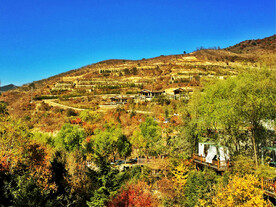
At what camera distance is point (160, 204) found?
1795 centimetres

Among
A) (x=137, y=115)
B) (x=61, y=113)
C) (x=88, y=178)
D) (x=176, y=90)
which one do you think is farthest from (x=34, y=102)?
(x=88, y=178)

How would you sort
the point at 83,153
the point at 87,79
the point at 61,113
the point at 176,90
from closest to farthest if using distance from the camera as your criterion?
1. the point at 83,153
2. the point at 61,113
3. the point at 176,90
4. the point at 87,79

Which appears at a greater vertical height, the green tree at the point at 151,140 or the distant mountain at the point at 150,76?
the distant mountain at the point at 150,76

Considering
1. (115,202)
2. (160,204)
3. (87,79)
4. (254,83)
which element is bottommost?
(160,204)

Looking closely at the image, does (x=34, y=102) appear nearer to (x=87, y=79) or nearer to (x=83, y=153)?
(x=87, y=79)

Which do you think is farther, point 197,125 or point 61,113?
point 61,113

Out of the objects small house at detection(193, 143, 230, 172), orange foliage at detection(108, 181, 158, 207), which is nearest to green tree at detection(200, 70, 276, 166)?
small house at detection(193, 143, 230, 172)

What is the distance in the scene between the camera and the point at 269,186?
1317 centimetres

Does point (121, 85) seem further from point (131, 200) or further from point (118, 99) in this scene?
point (131, 200)

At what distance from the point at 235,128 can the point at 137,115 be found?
3200cm

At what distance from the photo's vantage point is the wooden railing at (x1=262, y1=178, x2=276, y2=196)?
12.8m

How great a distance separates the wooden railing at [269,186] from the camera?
41.9ft

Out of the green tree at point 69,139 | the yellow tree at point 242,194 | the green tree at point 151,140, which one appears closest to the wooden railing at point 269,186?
the yellow tree at point 242,194

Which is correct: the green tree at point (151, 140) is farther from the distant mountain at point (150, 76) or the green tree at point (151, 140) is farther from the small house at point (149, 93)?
the distant mountain at point (150, 76)
